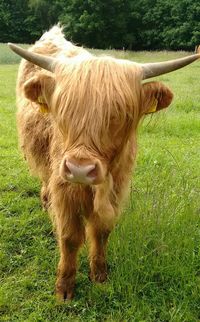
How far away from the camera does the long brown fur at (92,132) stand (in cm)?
238

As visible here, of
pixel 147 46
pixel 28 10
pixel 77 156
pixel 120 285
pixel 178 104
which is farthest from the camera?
pixel 28 10

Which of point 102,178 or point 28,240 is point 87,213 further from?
point 28,240

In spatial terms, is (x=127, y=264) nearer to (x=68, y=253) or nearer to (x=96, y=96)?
(x=68, y=253)

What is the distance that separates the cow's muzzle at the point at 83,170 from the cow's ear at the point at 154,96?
1.65 feet

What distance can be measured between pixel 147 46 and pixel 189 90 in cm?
3724

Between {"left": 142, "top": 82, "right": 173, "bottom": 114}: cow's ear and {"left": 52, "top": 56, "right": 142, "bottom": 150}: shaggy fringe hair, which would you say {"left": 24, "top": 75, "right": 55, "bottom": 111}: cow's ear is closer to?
{"left": 52, "top": 56, "right": 142, "bottom": 150}: shaggy fringe hair

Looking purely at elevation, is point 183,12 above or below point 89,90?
below

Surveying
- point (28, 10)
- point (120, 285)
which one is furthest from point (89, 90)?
point (28, 10)

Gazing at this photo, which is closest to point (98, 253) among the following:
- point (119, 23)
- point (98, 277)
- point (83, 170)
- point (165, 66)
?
point (98, 277)

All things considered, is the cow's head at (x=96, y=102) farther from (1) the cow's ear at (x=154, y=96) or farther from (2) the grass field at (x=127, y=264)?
(2) the grass field at (x=127, y=264)

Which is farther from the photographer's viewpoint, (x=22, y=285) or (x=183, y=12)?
(x=183, y=12)

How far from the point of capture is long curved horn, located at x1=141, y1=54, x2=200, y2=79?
235cm

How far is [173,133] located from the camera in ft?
23.5

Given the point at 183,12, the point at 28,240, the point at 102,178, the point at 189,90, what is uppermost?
the point at 102,178
